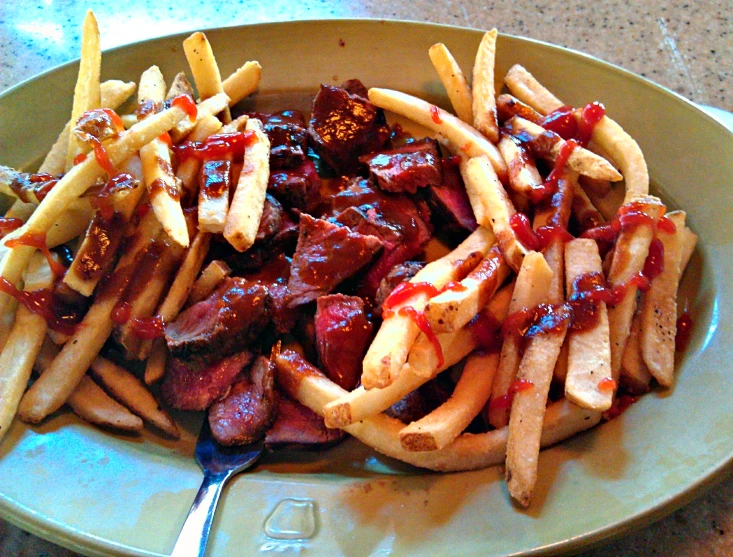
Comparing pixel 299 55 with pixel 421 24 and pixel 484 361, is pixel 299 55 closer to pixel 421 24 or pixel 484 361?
pixel 421 24

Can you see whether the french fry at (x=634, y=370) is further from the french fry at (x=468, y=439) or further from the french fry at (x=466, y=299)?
the french fry at (x=466, y=299)

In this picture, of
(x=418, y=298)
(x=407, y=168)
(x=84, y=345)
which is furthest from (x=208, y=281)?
(x=407, y=168)

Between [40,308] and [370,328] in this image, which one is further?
[370,328]

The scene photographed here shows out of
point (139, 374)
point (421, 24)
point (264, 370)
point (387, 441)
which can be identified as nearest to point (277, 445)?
point (264, 370)

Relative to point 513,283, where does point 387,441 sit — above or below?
below

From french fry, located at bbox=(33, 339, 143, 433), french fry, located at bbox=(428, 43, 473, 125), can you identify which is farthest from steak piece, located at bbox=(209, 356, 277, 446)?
french fry, located at bbox=(428, 43, 473, 125)

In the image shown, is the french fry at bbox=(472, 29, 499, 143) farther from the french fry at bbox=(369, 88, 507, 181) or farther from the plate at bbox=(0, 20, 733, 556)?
the plate at bbox=(0, 20, 733, 556)

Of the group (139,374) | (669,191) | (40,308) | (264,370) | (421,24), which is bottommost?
(139,374)

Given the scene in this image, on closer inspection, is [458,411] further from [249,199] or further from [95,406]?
[95,406]
